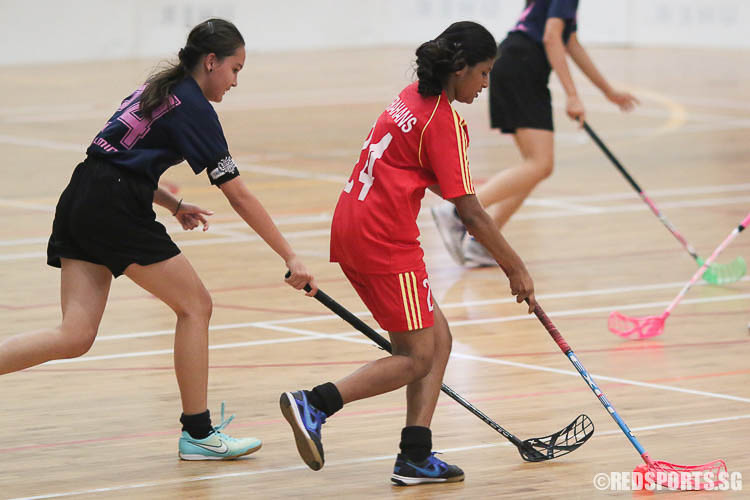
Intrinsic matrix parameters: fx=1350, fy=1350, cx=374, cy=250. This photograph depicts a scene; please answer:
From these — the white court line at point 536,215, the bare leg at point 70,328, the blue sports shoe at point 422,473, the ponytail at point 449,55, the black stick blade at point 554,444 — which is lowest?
the white court line at point 536,215

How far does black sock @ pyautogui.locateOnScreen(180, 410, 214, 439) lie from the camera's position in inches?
181

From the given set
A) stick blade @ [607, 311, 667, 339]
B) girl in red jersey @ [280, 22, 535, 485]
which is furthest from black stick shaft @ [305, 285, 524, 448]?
stick blade @ [607, 311, 667, 339]

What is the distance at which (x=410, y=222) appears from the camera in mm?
4309

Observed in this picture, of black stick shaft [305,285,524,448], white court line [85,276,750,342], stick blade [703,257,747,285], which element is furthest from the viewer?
stick blade [703,257,747,285]

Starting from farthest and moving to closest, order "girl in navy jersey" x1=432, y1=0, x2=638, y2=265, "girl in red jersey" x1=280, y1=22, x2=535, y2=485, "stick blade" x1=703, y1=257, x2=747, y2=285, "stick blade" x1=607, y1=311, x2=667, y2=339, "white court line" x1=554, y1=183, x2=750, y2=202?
"white court line" x1=554, y1=183, x2=750, y2=202, "girl in navy jersey" x1=432, y1=0, x2=638, y2=265, "stick blade" x1=703, y1=257, x2=747, y2=285, "stick blade" x1=607, y1=311, x2=667, y2=339, "girl in red jersey" x1=280, y1=22, x2=535, y2=485

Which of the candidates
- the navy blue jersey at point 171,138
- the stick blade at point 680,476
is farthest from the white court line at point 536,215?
the stick blade at point 680,476

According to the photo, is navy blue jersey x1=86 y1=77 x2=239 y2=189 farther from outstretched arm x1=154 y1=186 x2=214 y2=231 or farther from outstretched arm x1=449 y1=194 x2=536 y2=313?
outstretched arm x1=449 y1=194 x2=536 y2=313

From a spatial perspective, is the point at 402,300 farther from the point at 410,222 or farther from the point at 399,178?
the point at 399,178

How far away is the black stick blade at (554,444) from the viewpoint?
4.52 meters

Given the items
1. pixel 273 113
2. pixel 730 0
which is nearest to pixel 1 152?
pixel 273 113

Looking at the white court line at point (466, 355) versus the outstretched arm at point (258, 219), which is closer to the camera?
the outstretched arm at point (258, 219)

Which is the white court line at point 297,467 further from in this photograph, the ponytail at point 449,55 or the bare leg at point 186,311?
the ponytail at point 449,55

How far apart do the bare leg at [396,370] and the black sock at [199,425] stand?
59 centimetres

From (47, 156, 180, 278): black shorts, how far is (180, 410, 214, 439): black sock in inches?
22.3
